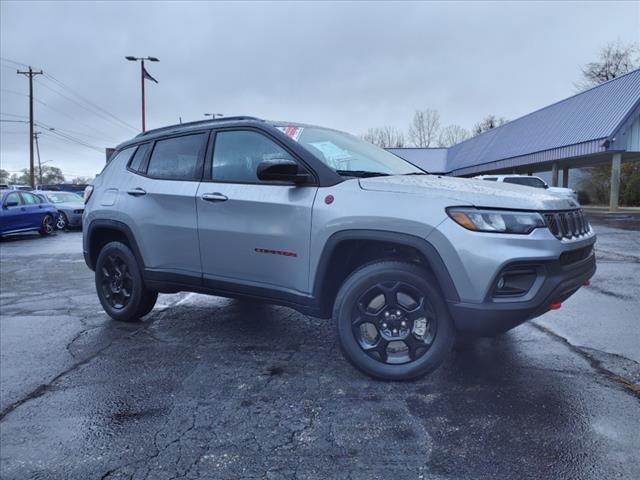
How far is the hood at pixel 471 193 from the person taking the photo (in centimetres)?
→ 297

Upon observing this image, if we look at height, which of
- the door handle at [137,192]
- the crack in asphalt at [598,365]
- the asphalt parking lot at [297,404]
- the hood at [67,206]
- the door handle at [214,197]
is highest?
the door handle at [137,192]

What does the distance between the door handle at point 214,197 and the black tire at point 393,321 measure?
1.28 metres

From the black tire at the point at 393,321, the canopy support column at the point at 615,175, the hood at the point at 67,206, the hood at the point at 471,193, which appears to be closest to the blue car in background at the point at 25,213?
the hood at the point at 67,206

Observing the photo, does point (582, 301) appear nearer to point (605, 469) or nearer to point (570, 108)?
point (605, 469)

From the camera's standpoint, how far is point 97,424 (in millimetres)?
2916

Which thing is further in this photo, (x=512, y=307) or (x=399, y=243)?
(x=399, y=243)

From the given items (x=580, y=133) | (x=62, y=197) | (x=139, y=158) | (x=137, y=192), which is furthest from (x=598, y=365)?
(x=580, y=133)

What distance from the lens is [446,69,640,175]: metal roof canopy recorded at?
65.5 feet

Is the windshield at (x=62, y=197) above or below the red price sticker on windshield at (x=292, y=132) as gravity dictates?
below

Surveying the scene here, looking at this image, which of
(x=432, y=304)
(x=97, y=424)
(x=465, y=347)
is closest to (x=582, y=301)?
(x=465, y=347)

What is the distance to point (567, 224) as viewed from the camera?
3207mm

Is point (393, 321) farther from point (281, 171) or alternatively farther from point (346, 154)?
point (346, 154)

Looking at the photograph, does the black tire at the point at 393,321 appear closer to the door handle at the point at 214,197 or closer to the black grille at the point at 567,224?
the black grille at the point at 567,224

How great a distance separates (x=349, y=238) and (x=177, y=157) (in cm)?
214
